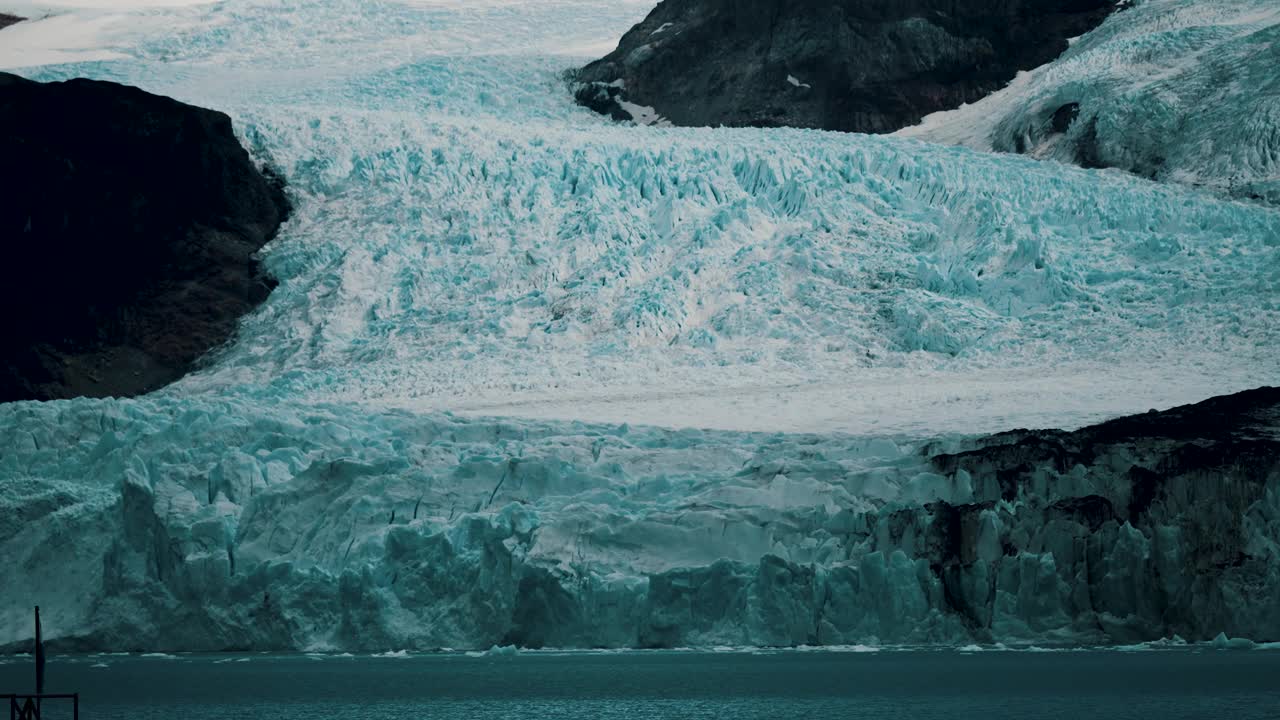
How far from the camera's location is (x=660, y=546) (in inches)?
811

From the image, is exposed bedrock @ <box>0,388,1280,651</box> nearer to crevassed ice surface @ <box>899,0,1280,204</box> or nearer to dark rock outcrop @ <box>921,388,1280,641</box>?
dark rock outcrop @ <box>921,388,1280,641</box>

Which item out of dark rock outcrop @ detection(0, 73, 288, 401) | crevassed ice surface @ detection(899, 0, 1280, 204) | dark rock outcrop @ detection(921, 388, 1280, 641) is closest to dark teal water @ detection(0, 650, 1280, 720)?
dark rock outcrop @ detection(921, 388, 1280, 641)

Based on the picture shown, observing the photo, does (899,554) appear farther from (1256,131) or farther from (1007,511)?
(1256,131)

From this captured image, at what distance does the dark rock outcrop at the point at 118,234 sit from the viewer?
30.8 metres

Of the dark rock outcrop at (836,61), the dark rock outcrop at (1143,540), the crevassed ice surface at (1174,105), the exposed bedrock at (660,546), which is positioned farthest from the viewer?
the dark rock outcrop at (836,61)

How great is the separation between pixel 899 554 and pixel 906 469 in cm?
210

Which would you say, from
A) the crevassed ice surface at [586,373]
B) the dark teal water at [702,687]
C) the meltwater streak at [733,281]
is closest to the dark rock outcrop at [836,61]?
the crevassed ice surface at [586,373]

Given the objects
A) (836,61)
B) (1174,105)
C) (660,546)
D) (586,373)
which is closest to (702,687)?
(660,546)

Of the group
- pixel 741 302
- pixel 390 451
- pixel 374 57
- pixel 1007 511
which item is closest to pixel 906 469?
pixel 1007 511

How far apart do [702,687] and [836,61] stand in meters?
23.1

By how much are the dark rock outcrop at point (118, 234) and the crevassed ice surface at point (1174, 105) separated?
14160mm

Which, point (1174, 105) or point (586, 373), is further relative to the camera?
point (1174, 105)

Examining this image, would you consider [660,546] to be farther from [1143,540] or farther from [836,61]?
[836,61]

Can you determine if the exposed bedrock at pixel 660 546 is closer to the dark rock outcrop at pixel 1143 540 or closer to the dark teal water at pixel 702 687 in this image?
the dark rock outcrop at pixel 1143 540
